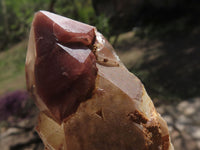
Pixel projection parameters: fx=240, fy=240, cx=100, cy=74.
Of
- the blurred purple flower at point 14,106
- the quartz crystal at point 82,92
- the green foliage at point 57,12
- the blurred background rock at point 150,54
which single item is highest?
the quartz crystal at point 82,92

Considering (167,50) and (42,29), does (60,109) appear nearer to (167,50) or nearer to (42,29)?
(42,29)

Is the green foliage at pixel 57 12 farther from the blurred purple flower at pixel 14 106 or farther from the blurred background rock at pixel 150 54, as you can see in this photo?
the blurred purple flower at pixel 14 106

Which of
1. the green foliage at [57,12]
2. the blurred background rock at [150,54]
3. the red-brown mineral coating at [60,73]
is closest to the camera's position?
the red-brown mineral coating at [60,73]

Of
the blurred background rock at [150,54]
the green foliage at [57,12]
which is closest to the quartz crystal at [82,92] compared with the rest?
the blurred background rock at [150,54]

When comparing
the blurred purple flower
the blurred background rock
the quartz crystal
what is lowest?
the blurred purple flower

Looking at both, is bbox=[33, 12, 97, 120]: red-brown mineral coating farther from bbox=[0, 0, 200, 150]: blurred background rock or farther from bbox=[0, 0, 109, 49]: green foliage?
bbox=[0, 0, 109, 49]: green foliage

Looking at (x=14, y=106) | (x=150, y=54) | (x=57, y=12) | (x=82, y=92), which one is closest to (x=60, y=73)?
(x=82, y=92)

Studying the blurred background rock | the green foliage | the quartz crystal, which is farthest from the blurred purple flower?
the quartz crystal
